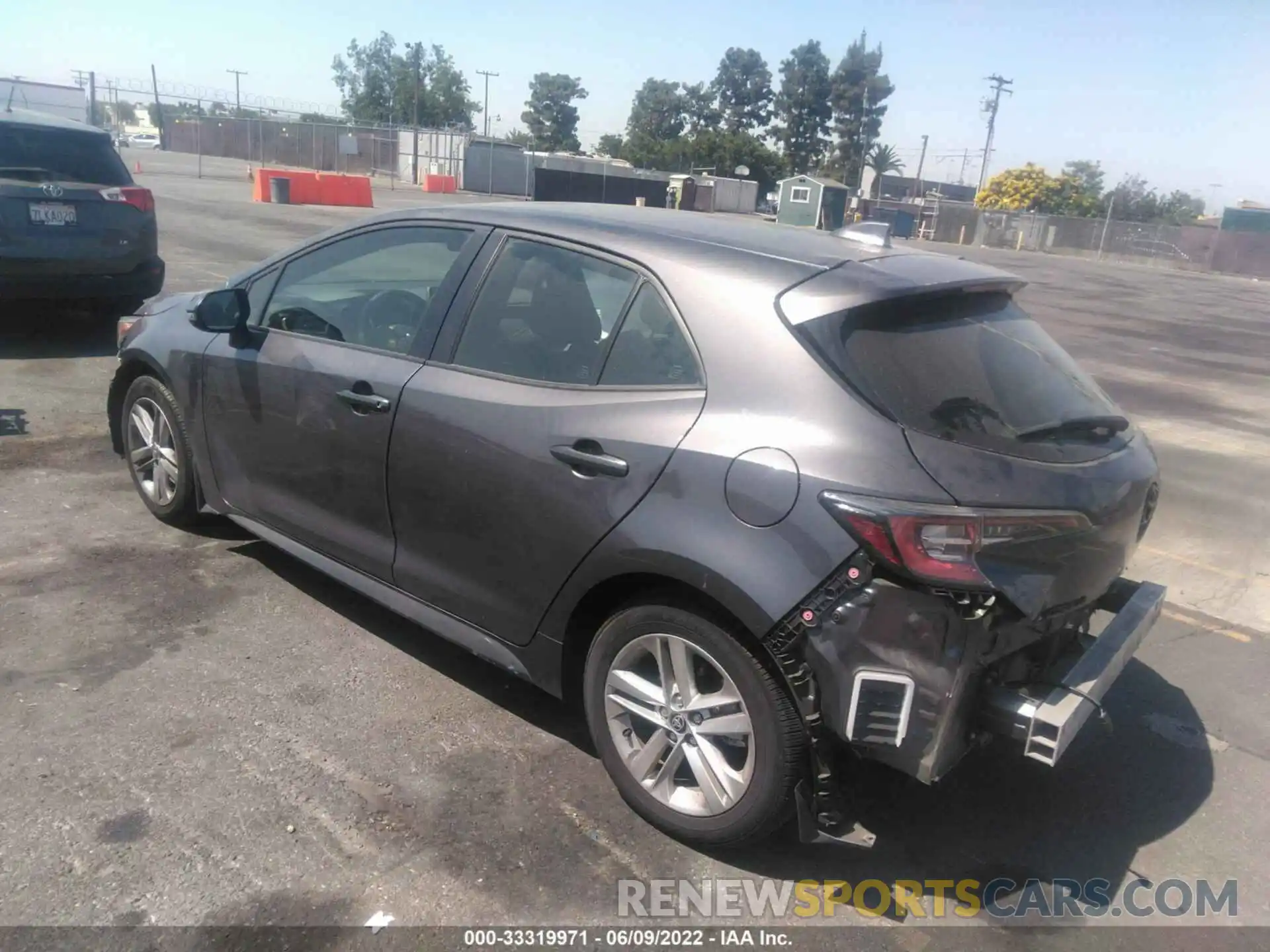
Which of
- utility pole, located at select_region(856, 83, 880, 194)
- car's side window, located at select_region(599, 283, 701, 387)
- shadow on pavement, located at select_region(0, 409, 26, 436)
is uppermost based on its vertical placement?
utility pole, located at select_region(856, 83, 880, 194)

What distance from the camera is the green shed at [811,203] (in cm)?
4603

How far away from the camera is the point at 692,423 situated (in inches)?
112

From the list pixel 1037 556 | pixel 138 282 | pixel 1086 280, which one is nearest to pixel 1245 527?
pixel 1037 556

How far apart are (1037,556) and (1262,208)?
2452 inches

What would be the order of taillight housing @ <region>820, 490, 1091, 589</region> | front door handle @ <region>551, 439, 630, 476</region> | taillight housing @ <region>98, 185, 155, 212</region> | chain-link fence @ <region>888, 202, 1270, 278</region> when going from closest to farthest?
1. taillight housing @ <region>820, 490, 1091, 589</region>
2. front door handle @ <region>551, 439, 630, 476</region>
3. taillight housing @ <region>98, 185, 155, 212</region>
4. chain-link fence @ <region>888, 202, 1270, 278</region>

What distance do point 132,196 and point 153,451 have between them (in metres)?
4.43

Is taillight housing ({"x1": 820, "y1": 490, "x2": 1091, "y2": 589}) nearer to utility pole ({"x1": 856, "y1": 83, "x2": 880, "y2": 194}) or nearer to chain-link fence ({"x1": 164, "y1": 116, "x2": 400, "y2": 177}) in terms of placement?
chain-link fence ({"x1": 164, "y1": 116, "x2": 400, "y2": 177})

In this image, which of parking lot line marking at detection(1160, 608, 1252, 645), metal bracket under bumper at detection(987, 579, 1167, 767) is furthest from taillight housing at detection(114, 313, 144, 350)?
parking lot line marking at detection(1160, 608, 1252, 645)

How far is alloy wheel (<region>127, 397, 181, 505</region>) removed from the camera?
4.82 meters

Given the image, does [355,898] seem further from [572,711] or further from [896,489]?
[896,489]

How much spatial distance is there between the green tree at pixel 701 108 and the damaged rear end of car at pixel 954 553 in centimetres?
11244

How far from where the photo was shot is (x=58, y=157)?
8.07m

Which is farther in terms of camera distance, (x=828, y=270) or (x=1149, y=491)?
(x=1149, y=491)
